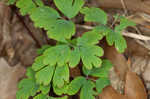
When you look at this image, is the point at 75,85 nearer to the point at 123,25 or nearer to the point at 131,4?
the point at 123,25

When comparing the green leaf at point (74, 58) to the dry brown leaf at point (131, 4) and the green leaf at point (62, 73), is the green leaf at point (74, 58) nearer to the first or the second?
A: the green leaf at point (62, 73)

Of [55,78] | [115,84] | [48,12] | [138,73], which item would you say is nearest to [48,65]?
[55,78]

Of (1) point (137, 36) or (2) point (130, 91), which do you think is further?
(1) point (137, 36)

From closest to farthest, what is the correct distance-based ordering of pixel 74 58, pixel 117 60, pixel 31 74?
pixel 74 58, pixel 31 74, pixel 117 60

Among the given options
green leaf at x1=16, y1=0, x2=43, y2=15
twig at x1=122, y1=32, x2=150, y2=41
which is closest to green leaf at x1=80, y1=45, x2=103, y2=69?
twig at x1=122, y1=32, x2=150, y2=41

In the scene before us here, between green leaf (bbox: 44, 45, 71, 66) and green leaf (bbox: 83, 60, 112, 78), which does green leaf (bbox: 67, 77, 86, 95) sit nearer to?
green leaf (bbox: 83, 60, 112, 78)

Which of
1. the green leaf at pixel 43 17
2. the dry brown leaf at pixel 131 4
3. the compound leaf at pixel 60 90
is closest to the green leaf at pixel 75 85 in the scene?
the compound leaf at pixel 60 90

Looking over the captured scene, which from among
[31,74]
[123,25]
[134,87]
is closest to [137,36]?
[123,25]
